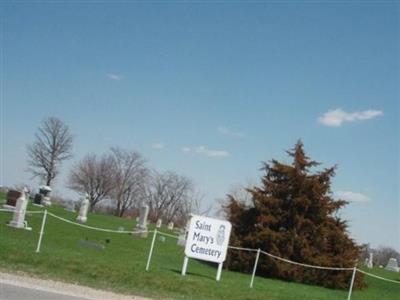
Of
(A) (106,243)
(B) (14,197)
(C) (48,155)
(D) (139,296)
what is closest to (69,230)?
(A) (106,243)

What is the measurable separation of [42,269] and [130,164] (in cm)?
8458

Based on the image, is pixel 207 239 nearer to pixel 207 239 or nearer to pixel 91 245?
pixel 207 239

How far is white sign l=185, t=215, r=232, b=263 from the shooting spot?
16.0 metres

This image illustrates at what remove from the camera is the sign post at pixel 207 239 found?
52.3 feet

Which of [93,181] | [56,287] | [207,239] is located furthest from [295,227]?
[93,181]

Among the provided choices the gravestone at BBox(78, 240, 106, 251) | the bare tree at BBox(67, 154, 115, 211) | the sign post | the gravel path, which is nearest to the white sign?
the sign post

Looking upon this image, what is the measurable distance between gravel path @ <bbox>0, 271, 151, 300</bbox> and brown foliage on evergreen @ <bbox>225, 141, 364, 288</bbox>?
10595 millimetres

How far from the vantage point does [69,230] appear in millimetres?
27719

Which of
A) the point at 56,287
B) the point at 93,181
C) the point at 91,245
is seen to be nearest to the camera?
the point at 56,287

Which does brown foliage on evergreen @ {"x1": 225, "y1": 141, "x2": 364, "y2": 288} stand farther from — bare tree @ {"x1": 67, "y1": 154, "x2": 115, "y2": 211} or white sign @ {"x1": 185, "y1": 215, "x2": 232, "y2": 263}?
bare tree @ {"x1": 67, "y1": 154, "x2": 115, "y2": 211}

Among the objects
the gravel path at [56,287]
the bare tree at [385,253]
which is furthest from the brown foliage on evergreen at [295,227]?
the bare tree at [385,253]

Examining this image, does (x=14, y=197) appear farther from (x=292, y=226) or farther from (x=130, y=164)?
(x=130, y=164)

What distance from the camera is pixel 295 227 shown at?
71.5 feet

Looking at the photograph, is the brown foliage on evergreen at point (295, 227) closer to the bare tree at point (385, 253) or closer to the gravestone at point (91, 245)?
the gravestone at point (91, 245)
